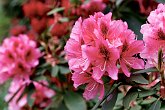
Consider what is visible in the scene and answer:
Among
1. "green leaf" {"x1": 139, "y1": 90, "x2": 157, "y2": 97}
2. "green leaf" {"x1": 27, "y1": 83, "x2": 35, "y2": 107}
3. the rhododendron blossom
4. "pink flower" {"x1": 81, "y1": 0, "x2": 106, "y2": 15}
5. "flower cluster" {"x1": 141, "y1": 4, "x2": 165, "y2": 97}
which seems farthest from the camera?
"green leaf" {"x1": 27, "y1": 83, "x2": 35, "y2": 107}

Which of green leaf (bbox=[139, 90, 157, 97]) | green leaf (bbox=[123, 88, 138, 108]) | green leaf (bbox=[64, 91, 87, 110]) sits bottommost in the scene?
green leaf (bbox=[64, 91, 87, 110])

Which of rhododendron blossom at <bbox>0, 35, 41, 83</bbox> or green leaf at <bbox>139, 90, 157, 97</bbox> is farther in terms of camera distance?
rhododendron blossom at <bbox>0, 35, 41, 83</bbox>

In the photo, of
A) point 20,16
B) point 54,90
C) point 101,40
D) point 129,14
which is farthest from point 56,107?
point 20,16

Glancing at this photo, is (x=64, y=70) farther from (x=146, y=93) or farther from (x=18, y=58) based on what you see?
(x=146, y=93)

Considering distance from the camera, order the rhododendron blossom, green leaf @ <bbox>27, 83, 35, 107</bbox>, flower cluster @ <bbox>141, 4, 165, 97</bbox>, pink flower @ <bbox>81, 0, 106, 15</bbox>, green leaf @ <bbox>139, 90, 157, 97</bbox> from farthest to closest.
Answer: green leaf @ <bbox>27, 83, 35, 107</bbox> < the rhododendron blossom < pink flower @ <bbox>81, 0, 106, 15</bbox> < green leaf @ <bbox>139, 90, 157, 97</bbox> < flower cluster @ <bbox>141, 4, 165, 97</bbox>

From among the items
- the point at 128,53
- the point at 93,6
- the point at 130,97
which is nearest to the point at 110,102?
the point at 130,97

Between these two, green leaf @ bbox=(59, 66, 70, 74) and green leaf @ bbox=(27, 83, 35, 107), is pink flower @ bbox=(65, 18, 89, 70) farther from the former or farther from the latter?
green leaf @ bbox=(27, 83, 35, 107)

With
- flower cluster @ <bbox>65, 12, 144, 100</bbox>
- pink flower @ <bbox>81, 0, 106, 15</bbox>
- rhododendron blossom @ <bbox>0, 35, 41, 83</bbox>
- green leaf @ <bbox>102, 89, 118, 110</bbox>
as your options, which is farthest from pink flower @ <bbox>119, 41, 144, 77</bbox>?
rhododendron blossom @ <bbox>0, 35, 41, 83</bbox>
